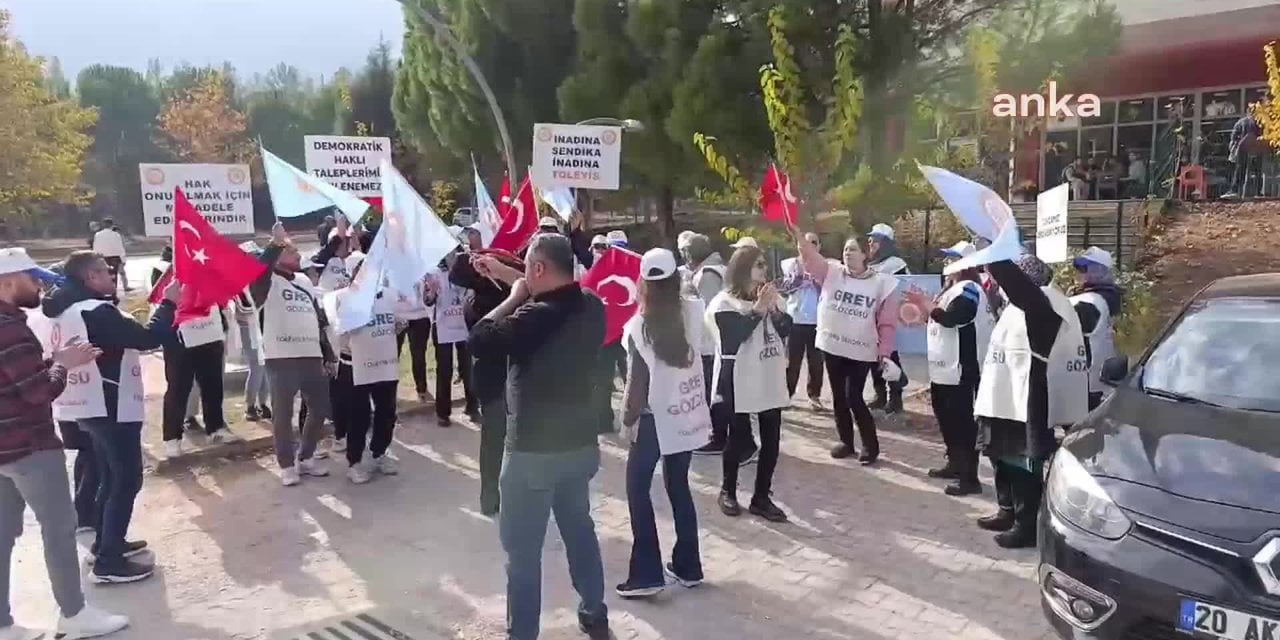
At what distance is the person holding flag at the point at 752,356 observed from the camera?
6023 mm

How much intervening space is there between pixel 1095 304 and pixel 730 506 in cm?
264

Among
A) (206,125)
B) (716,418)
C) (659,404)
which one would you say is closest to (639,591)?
(659,404)

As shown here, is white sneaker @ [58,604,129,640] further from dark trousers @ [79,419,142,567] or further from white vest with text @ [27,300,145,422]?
white vest with text @ [27,300,145,422]

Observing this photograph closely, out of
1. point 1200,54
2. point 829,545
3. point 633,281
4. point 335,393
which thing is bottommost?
point 829,545

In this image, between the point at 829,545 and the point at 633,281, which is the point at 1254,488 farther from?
the point at 633,281

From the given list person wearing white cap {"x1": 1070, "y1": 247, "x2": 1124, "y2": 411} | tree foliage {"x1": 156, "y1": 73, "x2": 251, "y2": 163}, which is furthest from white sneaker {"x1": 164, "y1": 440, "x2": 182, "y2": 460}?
tree foliage {"x1": 156, "y1": 73, "x2": 251, "y2": 163}

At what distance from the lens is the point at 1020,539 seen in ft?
19.4

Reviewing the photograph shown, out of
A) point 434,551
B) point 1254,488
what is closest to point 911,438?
point 434,551

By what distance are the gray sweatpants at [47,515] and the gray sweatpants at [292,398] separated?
250 centimetres

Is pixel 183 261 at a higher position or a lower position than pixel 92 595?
higher

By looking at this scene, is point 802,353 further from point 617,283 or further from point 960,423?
point 617,283

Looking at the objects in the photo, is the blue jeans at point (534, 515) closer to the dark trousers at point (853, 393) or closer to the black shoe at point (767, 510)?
the black shoe at point (767, 510)

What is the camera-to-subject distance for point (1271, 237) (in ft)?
52.9

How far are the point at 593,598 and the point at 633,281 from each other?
1.96m
